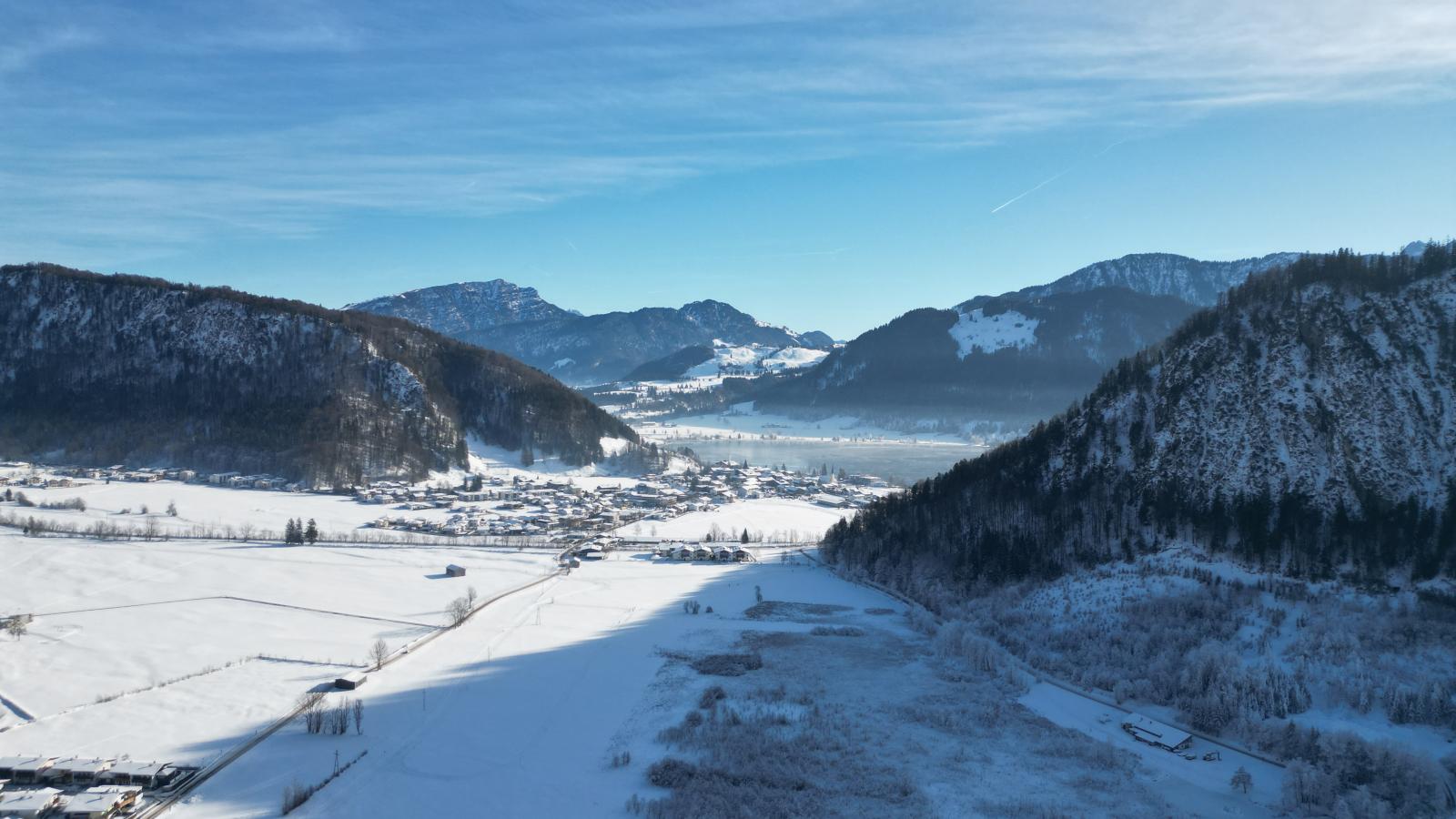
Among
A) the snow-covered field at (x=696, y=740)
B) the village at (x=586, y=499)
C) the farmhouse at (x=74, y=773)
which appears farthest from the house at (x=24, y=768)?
the village at (x=586, y=499)

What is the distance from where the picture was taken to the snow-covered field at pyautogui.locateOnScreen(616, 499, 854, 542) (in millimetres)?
80312

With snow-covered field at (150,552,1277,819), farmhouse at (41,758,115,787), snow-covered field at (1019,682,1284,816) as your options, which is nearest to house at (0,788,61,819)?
farmhouse at (41,758,115,787)

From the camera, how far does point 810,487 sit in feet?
365

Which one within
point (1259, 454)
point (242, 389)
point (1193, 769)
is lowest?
point (1193, 769)

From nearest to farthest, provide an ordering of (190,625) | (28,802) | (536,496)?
1. (28,802)
2. (190,625)
3. (536,496)

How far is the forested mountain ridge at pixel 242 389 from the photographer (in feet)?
341

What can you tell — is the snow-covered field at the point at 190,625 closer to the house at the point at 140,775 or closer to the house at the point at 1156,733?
the house at the point at 140,775

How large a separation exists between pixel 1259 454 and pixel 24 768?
176ft

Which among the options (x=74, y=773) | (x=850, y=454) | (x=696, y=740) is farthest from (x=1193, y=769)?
(x=850, y=454)

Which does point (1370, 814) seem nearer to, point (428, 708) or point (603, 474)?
point (428, 708)

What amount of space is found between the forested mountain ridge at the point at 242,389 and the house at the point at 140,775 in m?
76.5

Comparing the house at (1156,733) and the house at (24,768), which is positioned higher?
the house at (24,768)

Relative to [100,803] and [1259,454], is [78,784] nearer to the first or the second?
[100,803]

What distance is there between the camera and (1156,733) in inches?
1159
